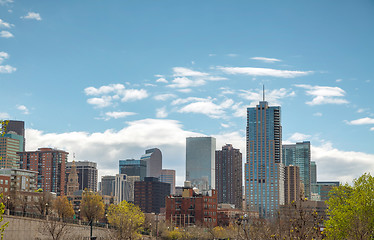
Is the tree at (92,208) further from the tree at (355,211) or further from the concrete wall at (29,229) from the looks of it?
the tree at (355,211)

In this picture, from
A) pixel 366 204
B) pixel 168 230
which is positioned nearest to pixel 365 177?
pixel 366 204

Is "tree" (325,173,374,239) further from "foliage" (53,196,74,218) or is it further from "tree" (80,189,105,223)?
"foliage" (53,196,74,218)

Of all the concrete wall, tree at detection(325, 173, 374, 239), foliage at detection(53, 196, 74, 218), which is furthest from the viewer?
foliage at detection(53, 196, 74, 218)

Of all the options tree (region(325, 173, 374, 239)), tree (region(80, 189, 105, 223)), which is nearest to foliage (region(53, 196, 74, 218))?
tree (region(80, 189, 105, 223))

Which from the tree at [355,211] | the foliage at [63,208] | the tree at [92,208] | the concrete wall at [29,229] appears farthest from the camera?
the foliage at [63,208]

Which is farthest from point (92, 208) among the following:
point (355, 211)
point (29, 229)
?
point (355, 211)

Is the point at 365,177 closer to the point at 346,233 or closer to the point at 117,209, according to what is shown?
the point at 346,233

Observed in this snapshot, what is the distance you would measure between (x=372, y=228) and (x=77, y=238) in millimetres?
67280

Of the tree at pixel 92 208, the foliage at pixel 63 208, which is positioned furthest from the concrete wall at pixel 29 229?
the foliage at pixel 63 208

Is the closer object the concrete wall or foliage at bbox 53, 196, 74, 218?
the concrete wall

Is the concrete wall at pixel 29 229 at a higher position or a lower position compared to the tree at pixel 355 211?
lower

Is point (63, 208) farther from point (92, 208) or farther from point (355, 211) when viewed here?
point (355, 211)

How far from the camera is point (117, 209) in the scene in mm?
133625

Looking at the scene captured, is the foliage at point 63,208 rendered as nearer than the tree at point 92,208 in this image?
No
